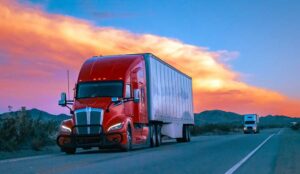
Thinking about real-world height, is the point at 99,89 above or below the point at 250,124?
below

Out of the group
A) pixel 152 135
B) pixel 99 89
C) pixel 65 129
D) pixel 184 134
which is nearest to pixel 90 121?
Answer: pixel 65 129

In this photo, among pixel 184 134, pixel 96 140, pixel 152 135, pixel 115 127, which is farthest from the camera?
pixel 184 134

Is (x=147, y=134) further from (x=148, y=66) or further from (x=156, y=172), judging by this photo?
(x=156, y=172)

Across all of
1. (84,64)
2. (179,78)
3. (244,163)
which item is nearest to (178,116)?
(179,78)

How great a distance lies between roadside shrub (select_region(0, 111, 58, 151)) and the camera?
31.0 m

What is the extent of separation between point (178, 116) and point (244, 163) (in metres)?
19.9

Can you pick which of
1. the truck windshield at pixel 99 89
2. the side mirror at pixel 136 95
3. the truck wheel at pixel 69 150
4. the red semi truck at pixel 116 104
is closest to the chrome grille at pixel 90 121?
the red semi truck at pixel 116 104

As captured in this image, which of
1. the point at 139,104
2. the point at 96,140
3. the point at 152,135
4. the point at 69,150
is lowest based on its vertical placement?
the point at 69,150

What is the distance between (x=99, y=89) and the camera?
2658cm

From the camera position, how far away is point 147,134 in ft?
97.5

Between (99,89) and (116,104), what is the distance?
4.46 ft

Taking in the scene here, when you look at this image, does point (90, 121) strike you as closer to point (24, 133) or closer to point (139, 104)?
point (139, 104)

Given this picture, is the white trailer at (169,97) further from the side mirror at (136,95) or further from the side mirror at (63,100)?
the side mirror at (63,100)

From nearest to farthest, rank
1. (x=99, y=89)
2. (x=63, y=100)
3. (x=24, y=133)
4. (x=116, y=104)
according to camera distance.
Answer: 1. (x=116, y=104)
2. (x=63, y=100)
3. (x=99, y=89)
4. (x=24, y=133)
